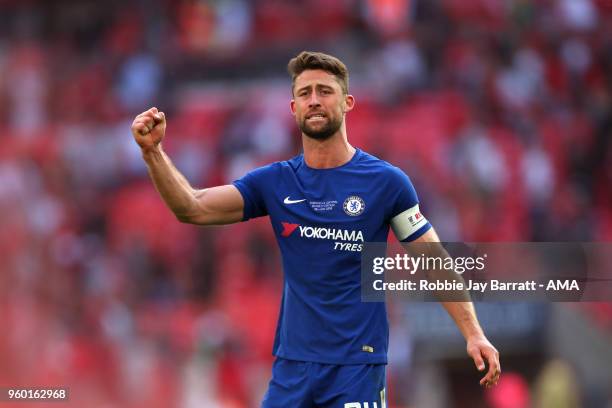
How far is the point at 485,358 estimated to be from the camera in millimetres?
4672

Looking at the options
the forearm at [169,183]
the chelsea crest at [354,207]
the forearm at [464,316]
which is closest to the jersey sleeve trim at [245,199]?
the forearm at [169,183]

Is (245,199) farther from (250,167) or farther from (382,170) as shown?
(250,167)

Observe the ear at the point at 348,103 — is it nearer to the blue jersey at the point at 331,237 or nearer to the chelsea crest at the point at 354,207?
the blue jersey at the point at 331,237

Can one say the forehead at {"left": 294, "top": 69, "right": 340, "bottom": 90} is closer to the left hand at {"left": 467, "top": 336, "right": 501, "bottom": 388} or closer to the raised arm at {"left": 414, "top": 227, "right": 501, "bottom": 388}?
the raised arm at {"left": 414, "top": 227, "right": 501, "bottom": 388}

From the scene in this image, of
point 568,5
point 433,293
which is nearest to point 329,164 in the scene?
point 433,293

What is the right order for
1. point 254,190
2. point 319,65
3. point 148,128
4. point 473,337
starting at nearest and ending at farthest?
1. point 148,128
2. point 473,337
3. point 319,65
4. point 254,190

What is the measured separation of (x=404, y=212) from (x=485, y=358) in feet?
2.34

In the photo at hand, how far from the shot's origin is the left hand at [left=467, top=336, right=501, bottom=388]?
4.57 metres

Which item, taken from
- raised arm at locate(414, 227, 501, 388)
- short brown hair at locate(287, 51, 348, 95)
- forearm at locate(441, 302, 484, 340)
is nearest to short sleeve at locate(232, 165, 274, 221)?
short brown hair at locate(287, 51, 348, 95)

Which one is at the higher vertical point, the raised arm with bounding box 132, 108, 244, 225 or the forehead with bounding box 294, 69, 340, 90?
the forehead with bounding box 294, 69, 340, 90

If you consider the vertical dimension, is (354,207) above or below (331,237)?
above

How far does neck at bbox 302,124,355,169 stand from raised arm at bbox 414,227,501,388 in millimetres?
491

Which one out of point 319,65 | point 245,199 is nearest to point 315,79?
point 319,65

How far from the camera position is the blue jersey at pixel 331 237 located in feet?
15.4
